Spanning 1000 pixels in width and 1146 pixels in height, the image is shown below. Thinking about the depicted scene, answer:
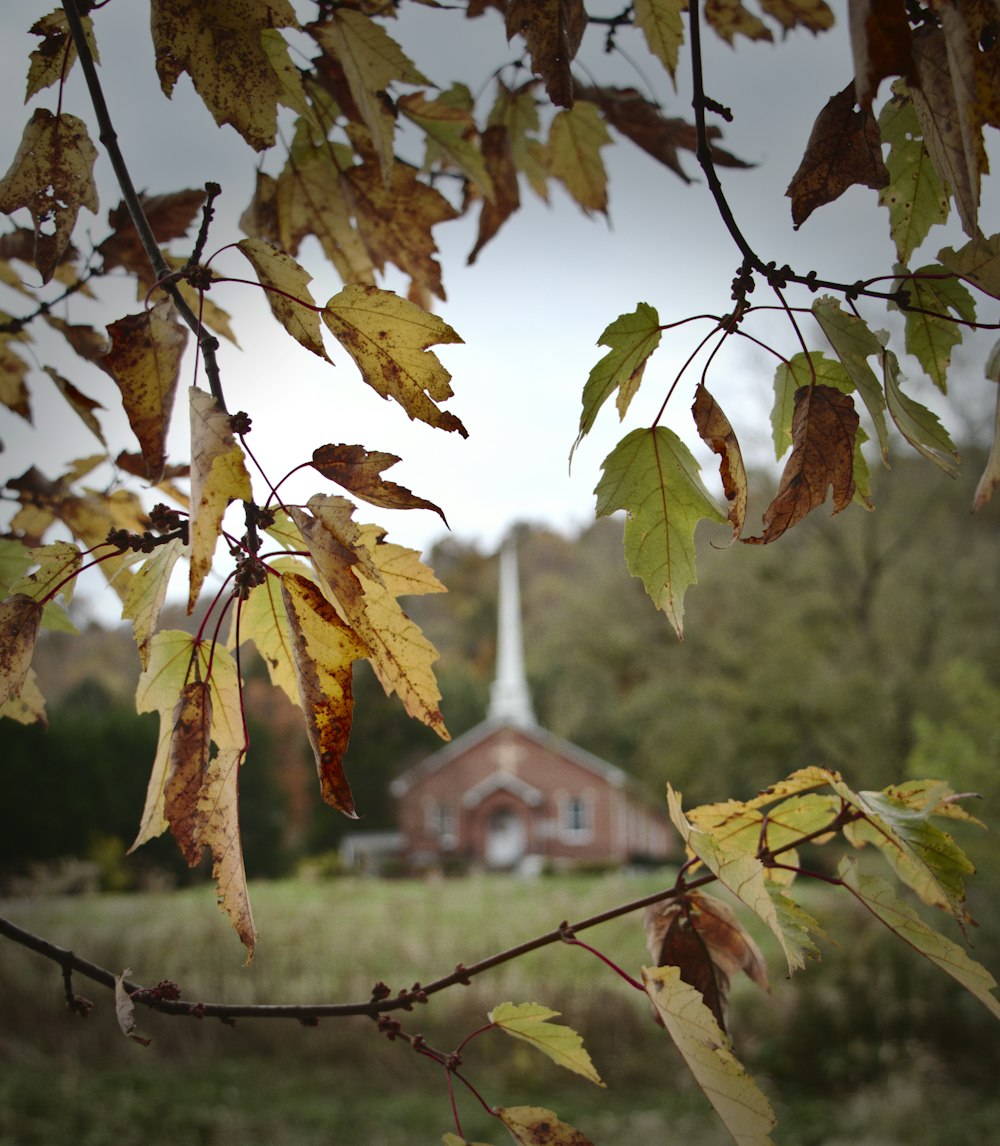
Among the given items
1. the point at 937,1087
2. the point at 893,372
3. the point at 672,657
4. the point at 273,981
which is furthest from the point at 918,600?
the point at 893,372

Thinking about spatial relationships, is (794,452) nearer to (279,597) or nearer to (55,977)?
(279,597)

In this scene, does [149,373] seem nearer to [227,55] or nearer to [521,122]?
[227,55]

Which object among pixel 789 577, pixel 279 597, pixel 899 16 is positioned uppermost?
pixel 789 577

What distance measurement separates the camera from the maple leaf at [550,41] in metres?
0.50

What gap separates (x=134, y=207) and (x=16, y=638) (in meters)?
0.23

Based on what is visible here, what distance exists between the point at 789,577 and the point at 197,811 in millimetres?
12436

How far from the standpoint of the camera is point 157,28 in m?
0.50

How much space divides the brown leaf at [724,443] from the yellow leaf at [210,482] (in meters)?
0.24

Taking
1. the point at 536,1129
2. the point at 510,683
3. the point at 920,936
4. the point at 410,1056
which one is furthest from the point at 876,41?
the point at 510,683

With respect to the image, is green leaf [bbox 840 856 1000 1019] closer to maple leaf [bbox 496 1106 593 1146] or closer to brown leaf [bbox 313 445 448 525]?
maple leaf [bbox 496 1106 593 1146]

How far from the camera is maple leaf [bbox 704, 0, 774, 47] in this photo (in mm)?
814

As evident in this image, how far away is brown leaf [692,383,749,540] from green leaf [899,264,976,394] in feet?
0.34

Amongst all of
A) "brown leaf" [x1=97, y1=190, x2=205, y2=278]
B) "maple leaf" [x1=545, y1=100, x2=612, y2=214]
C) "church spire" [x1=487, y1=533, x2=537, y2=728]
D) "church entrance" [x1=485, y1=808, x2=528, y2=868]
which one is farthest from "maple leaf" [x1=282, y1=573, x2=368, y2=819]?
"church entrance" [x1=485, y1=808, x2=528, y2=868]

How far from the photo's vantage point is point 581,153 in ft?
3.01
